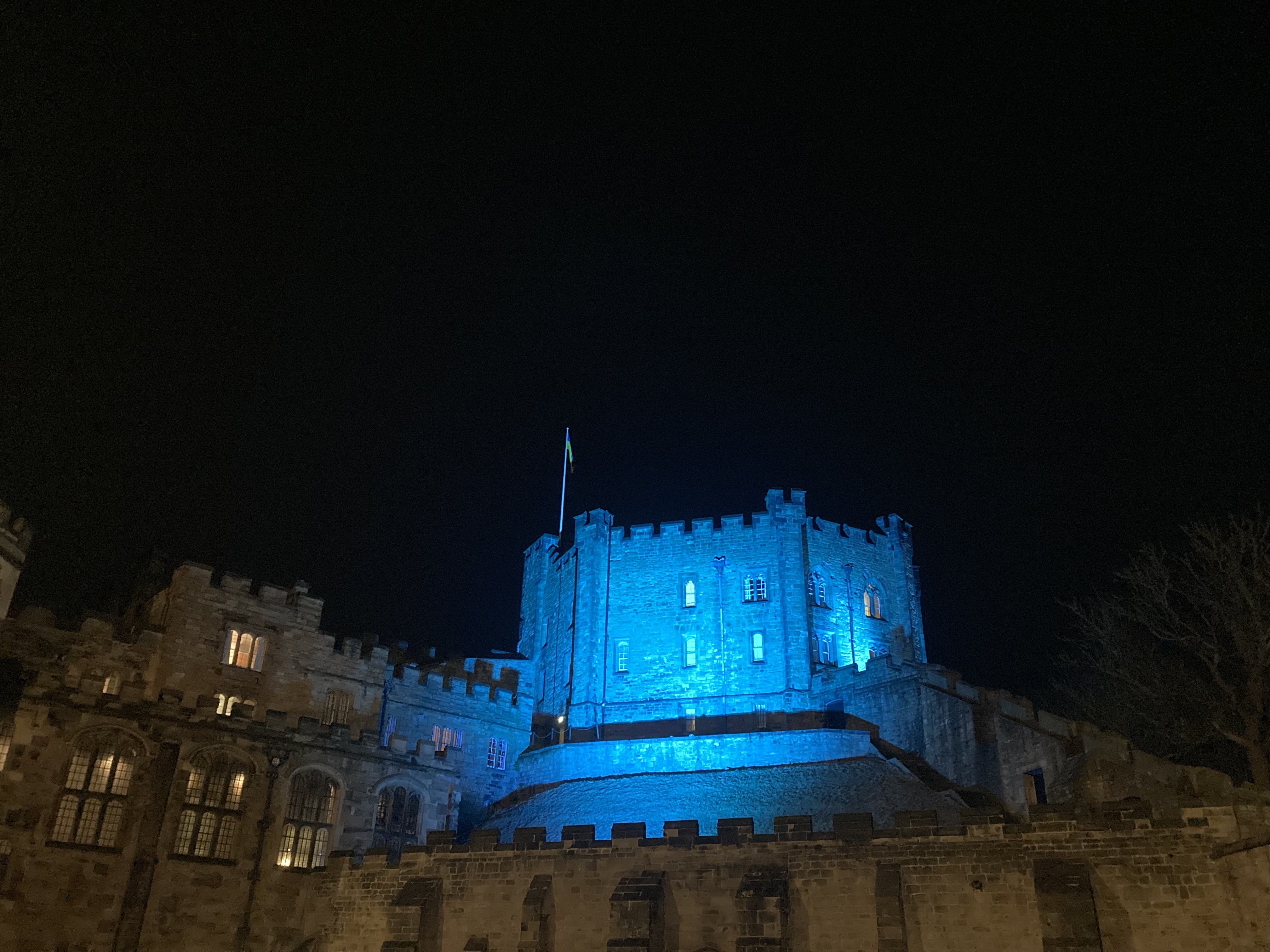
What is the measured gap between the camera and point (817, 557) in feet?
160

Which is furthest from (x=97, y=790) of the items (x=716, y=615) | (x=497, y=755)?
(x=716, y=615)

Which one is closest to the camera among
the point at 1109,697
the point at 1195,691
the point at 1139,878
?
the point at 1139,878

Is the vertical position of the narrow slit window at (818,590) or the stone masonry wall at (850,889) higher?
the narrow slit window at (818,590)

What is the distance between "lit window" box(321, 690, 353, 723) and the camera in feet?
126

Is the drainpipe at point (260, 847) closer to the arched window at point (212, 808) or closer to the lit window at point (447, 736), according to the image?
the arched window at point (212, 808)

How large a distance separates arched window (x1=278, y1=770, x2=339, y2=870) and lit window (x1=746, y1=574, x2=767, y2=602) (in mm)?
22450

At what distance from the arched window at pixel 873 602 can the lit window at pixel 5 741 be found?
3593cm

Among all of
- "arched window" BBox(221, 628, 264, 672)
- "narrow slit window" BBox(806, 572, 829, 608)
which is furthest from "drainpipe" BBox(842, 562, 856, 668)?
"arched window" BBox(221, 628, 264, 672)

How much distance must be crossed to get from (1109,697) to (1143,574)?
6.30 meters

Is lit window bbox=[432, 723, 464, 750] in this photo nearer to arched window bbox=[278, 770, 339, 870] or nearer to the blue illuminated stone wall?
the blue illuminated stone wall

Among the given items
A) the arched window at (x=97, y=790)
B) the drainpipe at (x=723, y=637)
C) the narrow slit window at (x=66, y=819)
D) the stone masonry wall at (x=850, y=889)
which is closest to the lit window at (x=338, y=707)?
the arched window at (x=97, y=790)

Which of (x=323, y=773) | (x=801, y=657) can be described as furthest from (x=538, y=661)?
(x=323, y=773)

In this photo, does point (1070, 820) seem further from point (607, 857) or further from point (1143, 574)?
point (1143, 574)

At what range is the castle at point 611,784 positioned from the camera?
21688 mm
